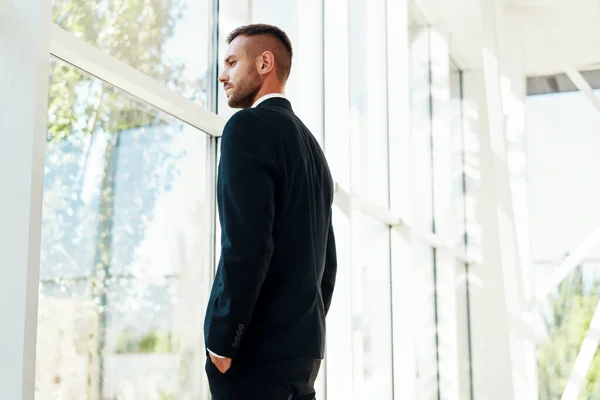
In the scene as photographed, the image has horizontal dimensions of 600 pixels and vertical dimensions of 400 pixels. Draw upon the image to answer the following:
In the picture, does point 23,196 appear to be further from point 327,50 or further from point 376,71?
point 376,71

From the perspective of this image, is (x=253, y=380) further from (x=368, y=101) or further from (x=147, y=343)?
(x=368, y=101)

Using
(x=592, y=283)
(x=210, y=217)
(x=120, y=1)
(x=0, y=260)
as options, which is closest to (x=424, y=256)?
(x=592, y=283)

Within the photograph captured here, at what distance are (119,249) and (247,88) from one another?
0.55m

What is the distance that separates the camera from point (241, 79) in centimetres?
207

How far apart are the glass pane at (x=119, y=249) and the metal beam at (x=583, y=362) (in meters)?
4.57

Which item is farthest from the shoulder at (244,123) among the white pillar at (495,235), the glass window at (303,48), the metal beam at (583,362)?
the metal beam at (583,362)

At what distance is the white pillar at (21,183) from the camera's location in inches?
58.5

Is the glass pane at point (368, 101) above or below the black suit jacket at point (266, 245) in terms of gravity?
above

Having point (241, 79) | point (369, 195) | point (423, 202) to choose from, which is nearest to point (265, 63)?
point (241, 79)

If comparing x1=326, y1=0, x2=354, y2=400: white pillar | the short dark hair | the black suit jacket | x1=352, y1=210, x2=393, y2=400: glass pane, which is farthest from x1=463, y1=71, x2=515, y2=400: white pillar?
the black suit jacket

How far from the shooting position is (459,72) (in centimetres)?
783

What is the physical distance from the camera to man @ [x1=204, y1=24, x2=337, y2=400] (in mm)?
1700

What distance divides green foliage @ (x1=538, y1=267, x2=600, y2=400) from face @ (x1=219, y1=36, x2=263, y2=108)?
19.0 feet

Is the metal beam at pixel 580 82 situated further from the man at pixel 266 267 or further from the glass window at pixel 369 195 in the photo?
the man at pixel 266 267
